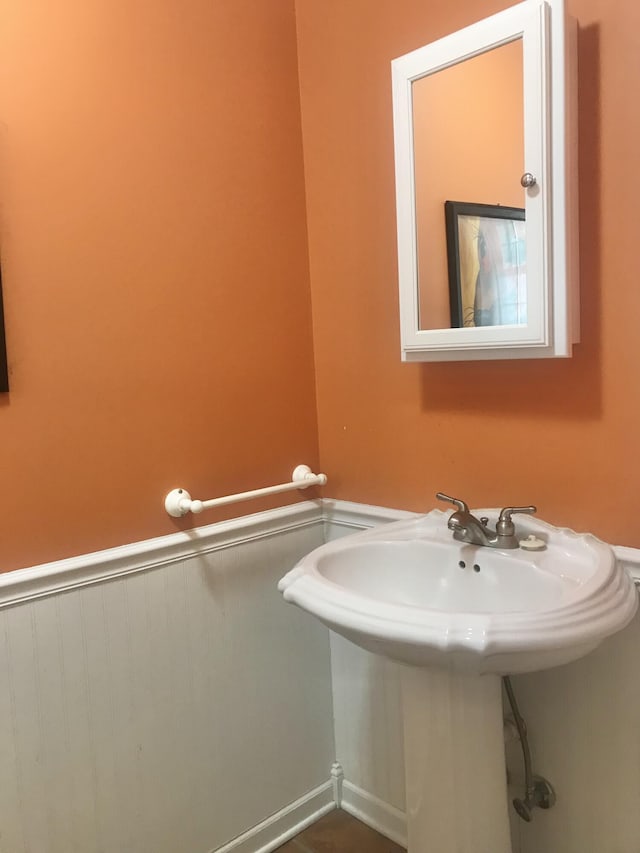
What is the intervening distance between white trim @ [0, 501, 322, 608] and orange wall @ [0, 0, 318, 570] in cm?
3

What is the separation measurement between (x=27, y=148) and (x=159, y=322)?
Answer: 417 millimetres

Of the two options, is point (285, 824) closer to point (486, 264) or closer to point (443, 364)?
point (443, 364)

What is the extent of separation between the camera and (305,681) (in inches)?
73.3

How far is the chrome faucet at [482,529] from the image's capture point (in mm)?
1354

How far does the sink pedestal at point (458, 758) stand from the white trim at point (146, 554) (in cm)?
55

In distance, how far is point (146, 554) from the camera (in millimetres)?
1510

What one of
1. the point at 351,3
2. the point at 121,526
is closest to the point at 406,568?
the point at 121,526

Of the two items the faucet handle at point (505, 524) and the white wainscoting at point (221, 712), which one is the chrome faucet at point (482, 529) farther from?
the white wainscoting at point (221, 712)

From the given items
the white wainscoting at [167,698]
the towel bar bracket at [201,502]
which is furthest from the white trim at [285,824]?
the towel bar bracket at [201,502]

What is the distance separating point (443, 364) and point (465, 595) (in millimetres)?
513

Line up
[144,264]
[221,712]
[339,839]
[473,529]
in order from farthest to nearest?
1. [339,839]
2. [221,712]
3. [144,264]
4. [473,529]

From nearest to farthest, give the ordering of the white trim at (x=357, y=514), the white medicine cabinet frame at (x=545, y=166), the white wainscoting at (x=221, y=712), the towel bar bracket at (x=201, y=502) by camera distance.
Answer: the white medicine cabinet frame at (x=545, y=166) → the white wainscoting at (x=221, y=712) → the towel bar bracket at (x=201, y=502) → the white trim at (x=357, y=514)

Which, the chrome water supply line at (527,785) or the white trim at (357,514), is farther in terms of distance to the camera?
the white trim at (357,514)

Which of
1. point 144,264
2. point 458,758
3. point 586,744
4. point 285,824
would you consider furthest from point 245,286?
point 285,824
